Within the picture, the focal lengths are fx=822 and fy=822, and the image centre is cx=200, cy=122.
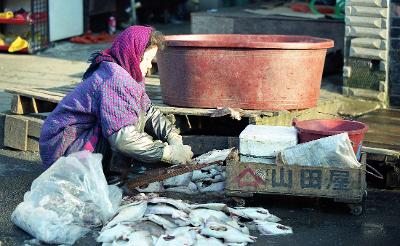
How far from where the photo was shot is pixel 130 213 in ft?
17.1

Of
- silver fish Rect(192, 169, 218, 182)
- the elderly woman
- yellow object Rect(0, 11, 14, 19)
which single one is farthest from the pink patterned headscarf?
yellow object Rect(0, 11, 14, 19)

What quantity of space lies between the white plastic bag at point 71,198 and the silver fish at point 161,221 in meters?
0.30

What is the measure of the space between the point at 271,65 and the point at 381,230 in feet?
6.22

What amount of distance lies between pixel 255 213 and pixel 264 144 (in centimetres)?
53

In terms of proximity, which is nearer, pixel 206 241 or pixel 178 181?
pixel 206 241

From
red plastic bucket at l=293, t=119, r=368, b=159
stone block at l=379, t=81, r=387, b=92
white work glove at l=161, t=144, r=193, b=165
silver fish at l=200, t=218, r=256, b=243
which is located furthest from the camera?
stone block at l=379, t=81, r=387, b=92

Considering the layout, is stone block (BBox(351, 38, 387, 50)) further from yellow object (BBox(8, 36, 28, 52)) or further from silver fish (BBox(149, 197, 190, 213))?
yellow object (BBox(8, 36, 28, 52))

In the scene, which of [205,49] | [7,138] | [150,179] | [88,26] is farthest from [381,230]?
[88,26]

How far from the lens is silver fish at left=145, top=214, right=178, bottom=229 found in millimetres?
5070

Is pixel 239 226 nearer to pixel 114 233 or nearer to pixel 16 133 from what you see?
pixel 114 233

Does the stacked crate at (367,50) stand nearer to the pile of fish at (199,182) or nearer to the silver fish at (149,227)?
the pile of fish at (199,182)

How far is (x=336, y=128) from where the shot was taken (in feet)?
19.4

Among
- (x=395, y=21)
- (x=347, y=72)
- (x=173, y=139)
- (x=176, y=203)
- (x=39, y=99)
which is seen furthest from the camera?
(x=347, y=72)

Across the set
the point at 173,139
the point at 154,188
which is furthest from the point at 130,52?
the point at 154,188
